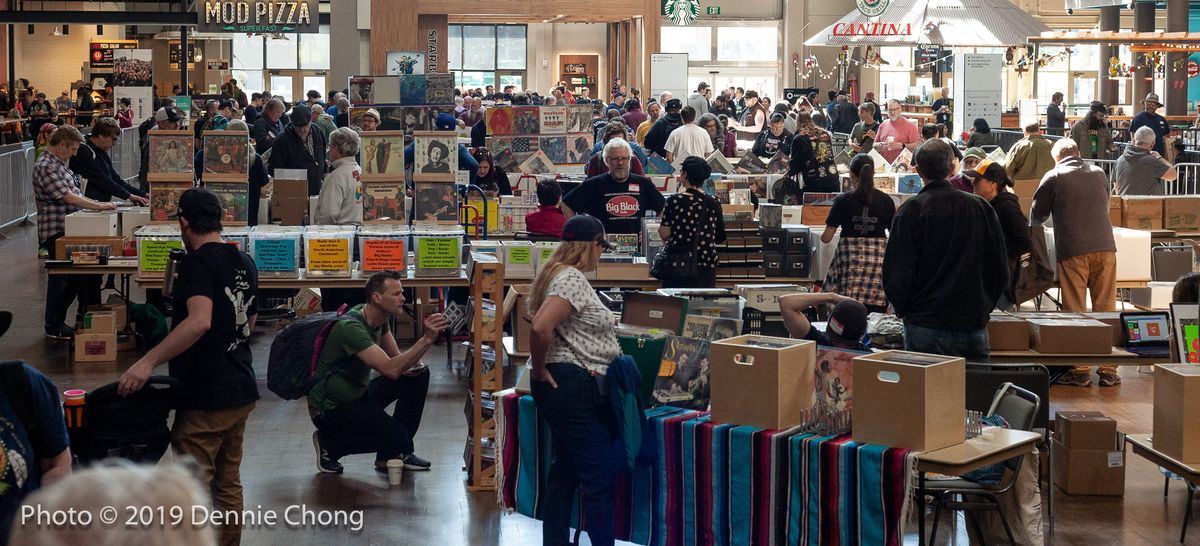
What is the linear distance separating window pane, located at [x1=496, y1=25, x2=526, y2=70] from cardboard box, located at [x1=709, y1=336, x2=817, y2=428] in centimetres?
3163

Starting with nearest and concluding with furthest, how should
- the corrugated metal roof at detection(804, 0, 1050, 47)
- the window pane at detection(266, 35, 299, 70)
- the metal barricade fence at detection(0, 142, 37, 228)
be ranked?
the corrugated metal roof at detection(804, 0, 1050, 47)
the metal barricade fence at detection(0, 142, 37, 228)
the window pane at detection(266, 35, 299, 70)

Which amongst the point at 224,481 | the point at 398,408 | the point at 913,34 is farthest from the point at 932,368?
the point at 913,34

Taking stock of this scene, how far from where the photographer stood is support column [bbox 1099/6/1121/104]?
28.1m

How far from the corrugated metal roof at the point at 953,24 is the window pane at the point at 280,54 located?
22880 millimetres

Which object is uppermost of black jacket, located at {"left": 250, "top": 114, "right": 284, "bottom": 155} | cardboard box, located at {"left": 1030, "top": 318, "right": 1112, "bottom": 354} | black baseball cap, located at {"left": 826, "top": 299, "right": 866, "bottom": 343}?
black jacket, located at {"left": 250, "top": 114, "right": 284, "bottom": 155}

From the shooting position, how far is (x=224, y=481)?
493 centimetres

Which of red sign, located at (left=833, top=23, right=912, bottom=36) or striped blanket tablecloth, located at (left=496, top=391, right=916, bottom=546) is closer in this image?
striped blanket tablecloth, located at (left=496, top=391, right=916, bottom=546)

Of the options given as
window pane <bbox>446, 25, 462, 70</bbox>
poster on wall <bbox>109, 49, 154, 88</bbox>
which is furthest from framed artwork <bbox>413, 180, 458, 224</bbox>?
window pane <bbox>446, 25, 462, 70</bbox>

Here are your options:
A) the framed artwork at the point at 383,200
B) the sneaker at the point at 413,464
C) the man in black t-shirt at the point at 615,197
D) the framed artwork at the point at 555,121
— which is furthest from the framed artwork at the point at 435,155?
the framed artwork at the point at 555,121

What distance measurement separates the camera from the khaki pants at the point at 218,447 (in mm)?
4770

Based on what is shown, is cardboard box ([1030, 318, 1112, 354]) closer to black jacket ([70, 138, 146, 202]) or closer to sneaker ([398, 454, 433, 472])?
sneaker ([398, 454, 433, 472])

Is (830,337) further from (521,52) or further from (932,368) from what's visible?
(521,52)

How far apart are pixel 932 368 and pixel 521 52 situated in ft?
106

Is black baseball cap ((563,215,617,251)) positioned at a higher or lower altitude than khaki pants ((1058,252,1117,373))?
higher
